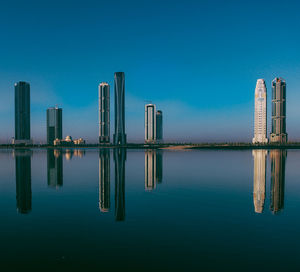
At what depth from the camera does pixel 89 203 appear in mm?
21406

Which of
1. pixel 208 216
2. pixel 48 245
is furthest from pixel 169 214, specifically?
pixel 48 245

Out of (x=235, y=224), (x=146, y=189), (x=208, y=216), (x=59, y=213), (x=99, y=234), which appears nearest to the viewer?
(x=99, y=234)

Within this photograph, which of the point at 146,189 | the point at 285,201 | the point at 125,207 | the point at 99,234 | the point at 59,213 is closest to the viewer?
the point at 99,234

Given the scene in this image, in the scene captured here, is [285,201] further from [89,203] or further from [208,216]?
[89,203]

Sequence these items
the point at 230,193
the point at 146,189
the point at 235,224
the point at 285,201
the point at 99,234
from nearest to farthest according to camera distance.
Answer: the point at 99,234
the point at 235,224
the point at 285,201
the point at 230,193
the point at 146,189

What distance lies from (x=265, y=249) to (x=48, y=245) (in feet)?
40.0

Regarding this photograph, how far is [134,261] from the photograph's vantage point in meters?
10.4

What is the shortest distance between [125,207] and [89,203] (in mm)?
4033

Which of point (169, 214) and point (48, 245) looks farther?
point (169, 214)

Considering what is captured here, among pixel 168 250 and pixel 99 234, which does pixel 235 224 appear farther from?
pixel 99 234

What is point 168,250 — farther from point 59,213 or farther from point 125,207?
point 59,213

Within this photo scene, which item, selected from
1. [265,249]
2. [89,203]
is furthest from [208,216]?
[89,203]

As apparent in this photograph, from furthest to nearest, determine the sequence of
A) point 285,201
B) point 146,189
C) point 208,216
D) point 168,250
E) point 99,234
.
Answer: point 146,189, point 285,201, point 208,216, point 99,234, point 168,250

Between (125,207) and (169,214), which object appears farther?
(125,207)
